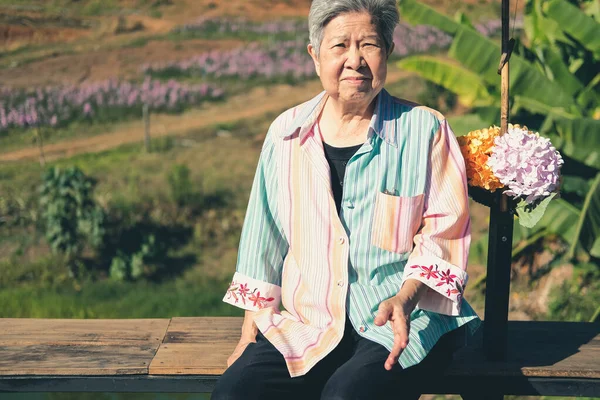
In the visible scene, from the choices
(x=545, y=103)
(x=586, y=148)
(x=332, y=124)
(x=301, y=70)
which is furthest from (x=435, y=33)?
(x=332, y=124)

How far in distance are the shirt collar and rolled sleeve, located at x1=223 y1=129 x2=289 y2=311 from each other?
119 mm

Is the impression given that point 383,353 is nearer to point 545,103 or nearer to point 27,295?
point 545,103

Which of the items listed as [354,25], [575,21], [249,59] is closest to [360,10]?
[354,25]

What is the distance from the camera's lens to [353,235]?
8.84ft

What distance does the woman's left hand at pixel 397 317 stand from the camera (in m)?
2.42

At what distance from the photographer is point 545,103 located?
5.07 meters

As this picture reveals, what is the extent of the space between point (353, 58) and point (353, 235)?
0.54m

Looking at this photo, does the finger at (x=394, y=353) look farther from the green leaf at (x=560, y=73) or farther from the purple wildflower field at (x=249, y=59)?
the purple wildflower field at (x=249, y=59)

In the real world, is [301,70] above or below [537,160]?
below

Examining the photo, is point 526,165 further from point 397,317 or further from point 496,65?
point 496,65

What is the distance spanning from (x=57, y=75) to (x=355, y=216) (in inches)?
160

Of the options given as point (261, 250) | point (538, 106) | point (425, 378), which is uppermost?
point (261, 250)

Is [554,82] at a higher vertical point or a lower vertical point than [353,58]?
lower

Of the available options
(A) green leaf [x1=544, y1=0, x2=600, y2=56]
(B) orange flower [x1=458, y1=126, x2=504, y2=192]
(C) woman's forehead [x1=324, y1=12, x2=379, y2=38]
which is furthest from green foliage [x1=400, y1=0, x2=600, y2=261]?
(C) woman's forehead [x1=324, y1=12, x2=379, y2=38]
